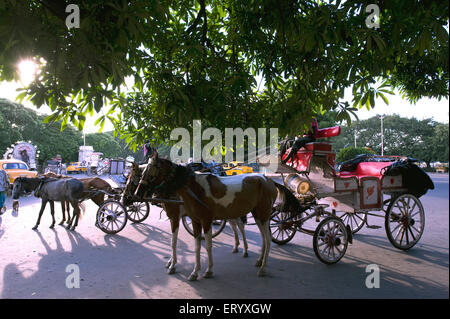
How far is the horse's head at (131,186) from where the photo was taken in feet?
16.2

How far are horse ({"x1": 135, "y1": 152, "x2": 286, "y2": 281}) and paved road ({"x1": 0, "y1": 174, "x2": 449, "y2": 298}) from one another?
45 centimetres

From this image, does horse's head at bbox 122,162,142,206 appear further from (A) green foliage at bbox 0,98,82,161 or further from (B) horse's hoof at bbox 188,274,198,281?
(A) green foliage at bbox 0,98,82,161

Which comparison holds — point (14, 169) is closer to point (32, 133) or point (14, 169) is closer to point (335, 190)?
point (335, 190)

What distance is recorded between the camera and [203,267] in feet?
17.3

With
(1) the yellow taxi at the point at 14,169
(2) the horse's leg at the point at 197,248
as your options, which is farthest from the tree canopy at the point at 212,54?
(1) the yellow taxi at the point at 14,169

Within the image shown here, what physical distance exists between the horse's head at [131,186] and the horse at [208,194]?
0.56 m

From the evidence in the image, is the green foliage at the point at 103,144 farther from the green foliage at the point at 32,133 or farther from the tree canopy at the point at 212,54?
the tree canopy at the point at 212,54

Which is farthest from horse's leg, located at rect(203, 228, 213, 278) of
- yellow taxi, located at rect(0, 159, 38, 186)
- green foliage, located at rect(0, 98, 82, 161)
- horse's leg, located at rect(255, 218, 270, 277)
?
yellow taxi, located at rect(0, 159, 38, 186)

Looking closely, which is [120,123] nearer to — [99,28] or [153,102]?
[153,102]

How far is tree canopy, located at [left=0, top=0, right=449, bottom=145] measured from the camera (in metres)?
2.97

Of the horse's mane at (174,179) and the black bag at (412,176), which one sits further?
the black bag at (412,176)

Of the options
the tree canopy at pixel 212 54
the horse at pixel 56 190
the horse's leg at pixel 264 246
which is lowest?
the horse's leg at pixel 264 246

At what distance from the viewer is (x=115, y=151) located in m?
60.8
